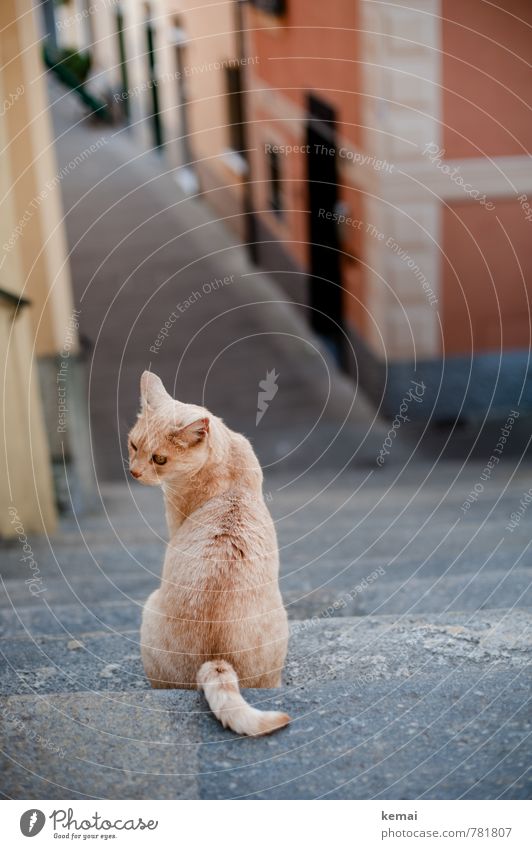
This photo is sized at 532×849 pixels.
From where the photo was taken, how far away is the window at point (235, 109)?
9570mm

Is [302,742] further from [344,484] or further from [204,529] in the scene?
[344,484]

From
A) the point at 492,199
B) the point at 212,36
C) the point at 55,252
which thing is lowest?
the point at 55,252

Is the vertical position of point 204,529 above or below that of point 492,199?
below

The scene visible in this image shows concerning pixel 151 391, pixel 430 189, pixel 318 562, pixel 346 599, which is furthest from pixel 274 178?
pixel 151 391

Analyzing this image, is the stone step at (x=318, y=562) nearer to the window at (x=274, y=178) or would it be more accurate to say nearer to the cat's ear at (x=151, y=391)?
the cat's ear at (x=151, y=391)

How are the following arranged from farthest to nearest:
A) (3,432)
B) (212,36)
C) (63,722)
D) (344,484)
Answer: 1. (212,36)
2. (344,484)
3. (3,432)
4. (63,722)

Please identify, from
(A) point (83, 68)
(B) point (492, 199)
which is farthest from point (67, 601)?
(A) point (83, 68)

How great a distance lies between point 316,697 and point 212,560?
1.45ft

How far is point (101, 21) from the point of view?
45.4 ft

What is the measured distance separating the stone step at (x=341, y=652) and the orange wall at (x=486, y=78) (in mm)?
3708

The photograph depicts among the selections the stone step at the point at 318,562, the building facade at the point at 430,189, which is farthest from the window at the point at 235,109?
the stone step at the point at 318,562

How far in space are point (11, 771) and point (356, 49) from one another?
198 inches

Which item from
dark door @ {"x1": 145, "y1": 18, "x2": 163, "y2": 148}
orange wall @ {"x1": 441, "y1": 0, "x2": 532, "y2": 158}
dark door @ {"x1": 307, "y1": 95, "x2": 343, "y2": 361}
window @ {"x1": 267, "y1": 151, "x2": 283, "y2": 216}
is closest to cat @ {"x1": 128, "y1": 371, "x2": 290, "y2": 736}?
orange wall @ {"x1": 441, "y1": 0, "x2": 532, "y2": 158}

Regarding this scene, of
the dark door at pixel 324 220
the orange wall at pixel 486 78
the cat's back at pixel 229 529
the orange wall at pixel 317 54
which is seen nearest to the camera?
the cat's back at pixel 229 529
